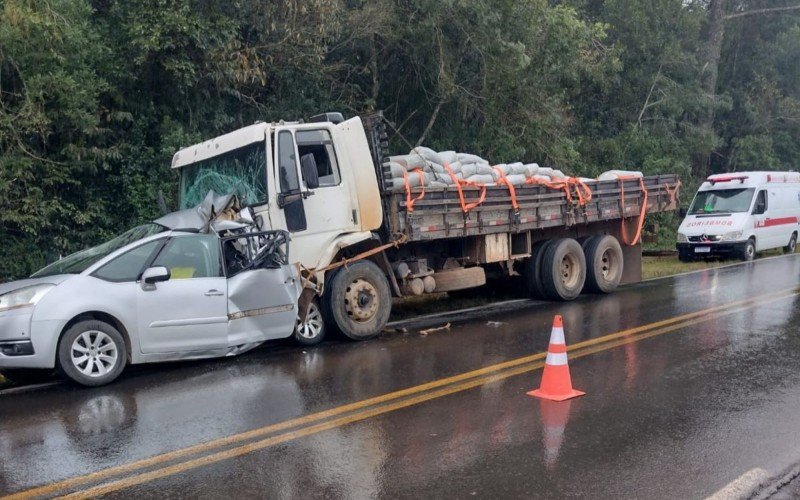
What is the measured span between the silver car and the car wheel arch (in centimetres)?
1

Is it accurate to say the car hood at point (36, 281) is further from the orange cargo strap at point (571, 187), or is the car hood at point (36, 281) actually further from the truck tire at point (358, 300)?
the orange cargo strap at point (571, 187)

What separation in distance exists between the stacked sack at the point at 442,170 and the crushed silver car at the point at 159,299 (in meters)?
2.28

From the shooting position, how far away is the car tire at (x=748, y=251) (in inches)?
807

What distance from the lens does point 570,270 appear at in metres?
14.0

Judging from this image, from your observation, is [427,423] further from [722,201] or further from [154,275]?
[722,201]

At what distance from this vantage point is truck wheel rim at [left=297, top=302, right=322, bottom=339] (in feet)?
31.8

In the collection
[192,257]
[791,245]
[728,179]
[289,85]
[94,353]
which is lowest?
[791,245]

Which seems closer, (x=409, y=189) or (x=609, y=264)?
(x=409, y=189)

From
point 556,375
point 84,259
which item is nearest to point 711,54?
point 556,375

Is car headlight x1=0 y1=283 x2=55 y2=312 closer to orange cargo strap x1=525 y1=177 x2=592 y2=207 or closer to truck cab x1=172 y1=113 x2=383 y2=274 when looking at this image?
truck cab x1=172 y1=113 x2=383 y2=274

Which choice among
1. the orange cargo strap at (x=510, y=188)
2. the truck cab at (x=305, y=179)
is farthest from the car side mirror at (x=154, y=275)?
the orange cargo strap at (x=510, y=188)

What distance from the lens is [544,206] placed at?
12992 millimetres

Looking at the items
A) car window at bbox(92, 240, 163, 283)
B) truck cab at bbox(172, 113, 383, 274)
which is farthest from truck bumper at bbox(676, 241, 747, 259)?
car window at bbox(92, 240, 163, 283)

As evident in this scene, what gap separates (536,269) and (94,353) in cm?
801
